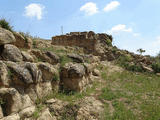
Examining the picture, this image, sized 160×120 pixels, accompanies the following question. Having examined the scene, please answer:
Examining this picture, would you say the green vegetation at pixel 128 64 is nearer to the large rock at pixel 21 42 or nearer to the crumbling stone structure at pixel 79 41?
the crumbling stone structure at pixel 79 41

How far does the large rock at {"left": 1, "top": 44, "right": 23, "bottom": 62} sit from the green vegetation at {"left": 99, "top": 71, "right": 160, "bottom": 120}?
3230 mm

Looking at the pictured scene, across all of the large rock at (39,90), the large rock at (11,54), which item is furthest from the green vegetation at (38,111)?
the large rock at (11,54)

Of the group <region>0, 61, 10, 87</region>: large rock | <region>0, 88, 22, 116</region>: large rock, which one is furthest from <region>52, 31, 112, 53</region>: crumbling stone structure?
<region>0, 88, 22, 116</region>: large rock

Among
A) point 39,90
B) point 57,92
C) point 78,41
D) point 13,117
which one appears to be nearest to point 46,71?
point 39,90

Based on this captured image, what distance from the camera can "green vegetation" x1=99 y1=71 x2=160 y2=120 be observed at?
501 cm

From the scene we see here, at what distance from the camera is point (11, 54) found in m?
4.89

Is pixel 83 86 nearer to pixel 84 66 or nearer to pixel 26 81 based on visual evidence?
pixel 84 66

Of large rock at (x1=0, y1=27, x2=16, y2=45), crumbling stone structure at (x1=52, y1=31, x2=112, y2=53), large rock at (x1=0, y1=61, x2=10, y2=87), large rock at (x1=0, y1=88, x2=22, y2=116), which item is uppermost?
crumbling stone structure at (x1=52, y1=31, x2=112, y2=53)

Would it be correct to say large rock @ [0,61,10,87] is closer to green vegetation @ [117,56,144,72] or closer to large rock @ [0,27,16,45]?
large rock @ [0,27,16,45]

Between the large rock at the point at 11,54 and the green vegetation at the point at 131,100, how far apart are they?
3230mm

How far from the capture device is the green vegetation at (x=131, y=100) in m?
5.01

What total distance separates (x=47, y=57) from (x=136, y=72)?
724 centimetres

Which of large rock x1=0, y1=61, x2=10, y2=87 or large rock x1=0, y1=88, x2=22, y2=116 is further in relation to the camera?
large rock x1=0, y1=61, x2=10, y2=87

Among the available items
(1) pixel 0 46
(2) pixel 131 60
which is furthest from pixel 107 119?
(2) pixel 131 60
